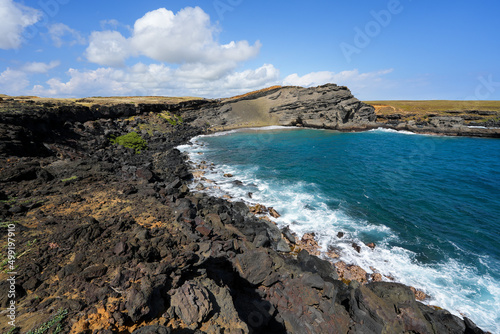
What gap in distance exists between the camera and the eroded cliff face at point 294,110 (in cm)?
6912

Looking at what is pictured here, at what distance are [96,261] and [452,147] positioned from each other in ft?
204

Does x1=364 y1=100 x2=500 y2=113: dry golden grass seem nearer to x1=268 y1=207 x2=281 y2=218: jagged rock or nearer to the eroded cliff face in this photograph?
the eroded cliff face

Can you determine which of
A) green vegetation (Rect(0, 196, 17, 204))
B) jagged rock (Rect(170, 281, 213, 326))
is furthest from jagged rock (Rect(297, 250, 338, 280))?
green vegetation (Rect(0, 196, 17, 204))

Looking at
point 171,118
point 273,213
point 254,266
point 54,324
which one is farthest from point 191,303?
point 171,118

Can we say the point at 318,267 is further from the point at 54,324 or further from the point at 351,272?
the point at 54,324

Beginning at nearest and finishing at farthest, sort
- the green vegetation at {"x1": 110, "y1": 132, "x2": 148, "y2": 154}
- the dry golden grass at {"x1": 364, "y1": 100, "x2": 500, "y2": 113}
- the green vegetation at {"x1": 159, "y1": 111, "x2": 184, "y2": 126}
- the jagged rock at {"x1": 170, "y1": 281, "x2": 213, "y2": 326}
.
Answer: the jagged rock at {"x1": 170, "y1": 281, "x2": 213, "y2": 326} < the green vegetation at {"x1": 110, "y1": 132, "x2": 148, "y2": 154} < the green vegetation at {"x1": 159, "y1": 111, "x2": 184, "y2": 126} < the dry golden grass at {"x1": 364, "y1": 100, "x2": 500, "y2": 113}

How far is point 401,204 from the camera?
19938 millimetres

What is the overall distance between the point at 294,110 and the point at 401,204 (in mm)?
63404

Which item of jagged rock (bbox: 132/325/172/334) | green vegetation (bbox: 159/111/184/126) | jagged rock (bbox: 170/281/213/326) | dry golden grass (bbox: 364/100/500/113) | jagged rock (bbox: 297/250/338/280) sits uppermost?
dry golden grass (bbox: 364/100/500/113)

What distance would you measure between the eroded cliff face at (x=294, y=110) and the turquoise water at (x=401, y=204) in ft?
99.5

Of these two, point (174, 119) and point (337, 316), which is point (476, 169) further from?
point (174, 119)

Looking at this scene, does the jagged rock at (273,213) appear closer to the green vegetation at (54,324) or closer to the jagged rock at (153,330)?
the jagged rock at (153,330)

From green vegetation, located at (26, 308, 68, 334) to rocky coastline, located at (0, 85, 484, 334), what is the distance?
0.04 m

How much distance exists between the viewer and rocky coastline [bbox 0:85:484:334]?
256 inches
